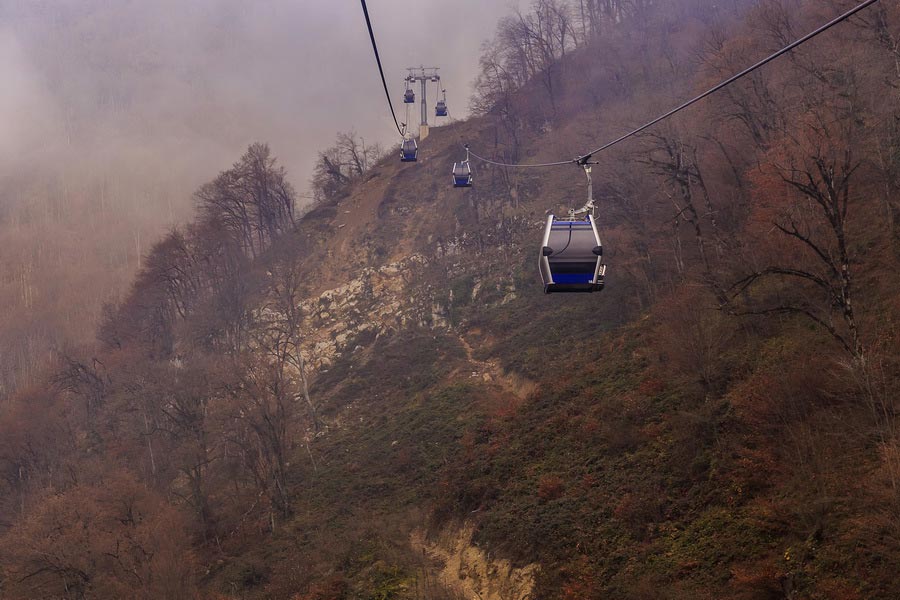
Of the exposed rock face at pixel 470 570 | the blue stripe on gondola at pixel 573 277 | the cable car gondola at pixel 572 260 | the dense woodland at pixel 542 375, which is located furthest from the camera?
the exposed rock face at pixel 470 570

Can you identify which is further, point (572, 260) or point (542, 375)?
point (542, 375)

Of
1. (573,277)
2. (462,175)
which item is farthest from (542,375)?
(573,277)

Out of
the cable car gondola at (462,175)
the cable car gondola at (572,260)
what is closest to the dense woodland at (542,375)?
the cable car gondola at (572,260)

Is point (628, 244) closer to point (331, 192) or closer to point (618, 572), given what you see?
point (618, 572)

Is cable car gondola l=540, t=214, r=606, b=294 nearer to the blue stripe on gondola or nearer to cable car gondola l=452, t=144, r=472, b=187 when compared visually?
the blue stripe on gondola

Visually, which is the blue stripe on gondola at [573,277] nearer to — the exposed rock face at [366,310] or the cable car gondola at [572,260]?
the cable car gondola at [572,260]

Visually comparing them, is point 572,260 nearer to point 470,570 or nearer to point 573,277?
point 573,277

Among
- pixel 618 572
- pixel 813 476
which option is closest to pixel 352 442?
pixel 618 572
